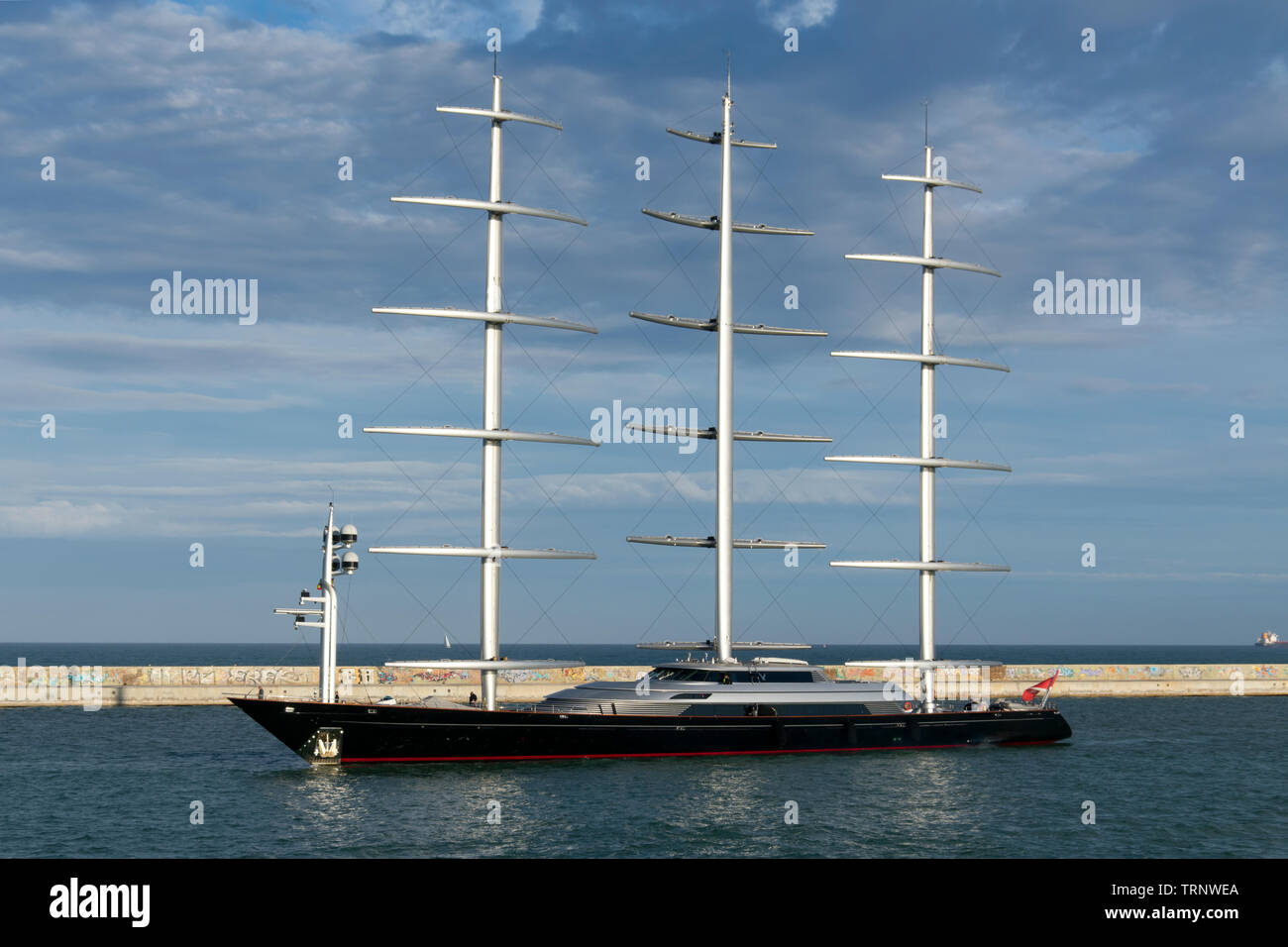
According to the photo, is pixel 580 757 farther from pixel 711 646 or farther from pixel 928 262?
pixel 928 262

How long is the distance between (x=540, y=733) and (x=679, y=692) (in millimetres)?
5005

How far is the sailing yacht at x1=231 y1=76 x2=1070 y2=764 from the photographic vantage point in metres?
37.3

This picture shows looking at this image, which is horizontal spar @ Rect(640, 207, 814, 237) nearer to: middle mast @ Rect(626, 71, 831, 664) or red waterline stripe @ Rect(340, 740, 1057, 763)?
middle mast @ Rect(626, 71, 831, 664)

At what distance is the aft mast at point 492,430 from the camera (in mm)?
41094

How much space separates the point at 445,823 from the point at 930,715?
22.7 m

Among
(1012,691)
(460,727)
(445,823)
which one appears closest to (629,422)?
(460,727)

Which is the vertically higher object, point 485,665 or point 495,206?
point 495,206

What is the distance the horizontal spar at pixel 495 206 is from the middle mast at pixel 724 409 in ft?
12.2

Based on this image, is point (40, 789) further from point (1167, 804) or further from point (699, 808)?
point (1167, 804)

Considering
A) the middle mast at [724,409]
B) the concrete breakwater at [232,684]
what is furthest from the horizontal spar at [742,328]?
the concrete breakwater at [232,684]

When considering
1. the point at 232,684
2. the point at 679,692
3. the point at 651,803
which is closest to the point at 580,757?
the point at 679,692

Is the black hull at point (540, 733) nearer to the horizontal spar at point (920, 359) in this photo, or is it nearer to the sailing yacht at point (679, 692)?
the sailing yacht at point (679, 692)

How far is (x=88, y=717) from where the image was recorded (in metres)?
59.3

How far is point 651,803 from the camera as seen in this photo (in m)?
31.4
